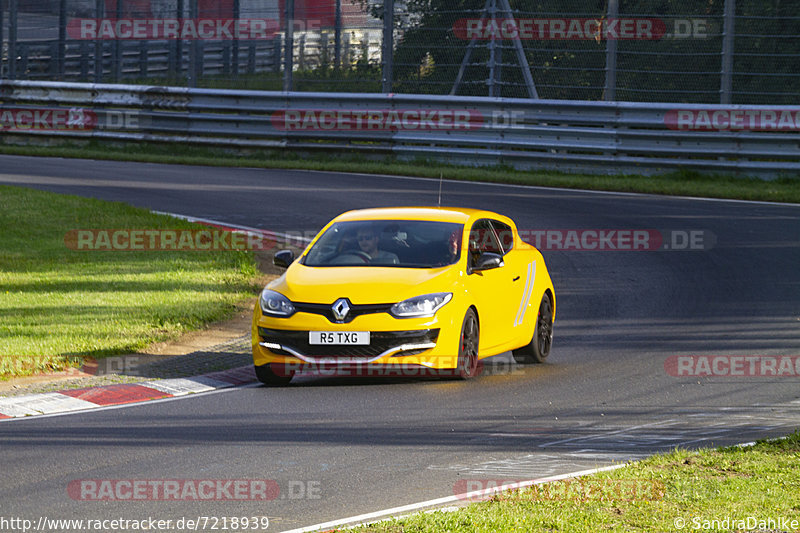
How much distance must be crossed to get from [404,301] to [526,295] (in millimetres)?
1825

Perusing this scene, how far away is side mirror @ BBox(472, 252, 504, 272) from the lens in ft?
36.0

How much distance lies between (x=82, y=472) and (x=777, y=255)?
11708 millimetres

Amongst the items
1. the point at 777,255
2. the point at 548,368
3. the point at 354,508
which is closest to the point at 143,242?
the point at 548,368

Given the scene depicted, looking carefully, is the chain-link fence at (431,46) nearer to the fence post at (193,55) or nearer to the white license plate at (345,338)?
the fence post at (193,55)

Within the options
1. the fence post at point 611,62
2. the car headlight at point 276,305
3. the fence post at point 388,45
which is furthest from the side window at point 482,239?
the fence post at point 388,45

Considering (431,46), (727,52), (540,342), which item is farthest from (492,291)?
(431,46)

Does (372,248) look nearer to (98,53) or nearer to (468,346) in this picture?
(468,346)

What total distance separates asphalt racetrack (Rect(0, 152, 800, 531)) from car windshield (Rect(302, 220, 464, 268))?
43.7 inches

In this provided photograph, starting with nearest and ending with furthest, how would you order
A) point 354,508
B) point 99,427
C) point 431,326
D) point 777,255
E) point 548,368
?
point 354,508
point 99,427
point 431,326
point 548,368
point 777,255

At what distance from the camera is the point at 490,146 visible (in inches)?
1009

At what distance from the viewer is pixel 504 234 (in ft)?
40.0

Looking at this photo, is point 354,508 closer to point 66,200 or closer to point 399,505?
point 399,505

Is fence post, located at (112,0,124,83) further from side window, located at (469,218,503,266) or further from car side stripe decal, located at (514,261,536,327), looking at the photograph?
car side stripe decal, located at (514,261,536,327)

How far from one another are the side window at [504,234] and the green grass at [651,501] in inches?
183
